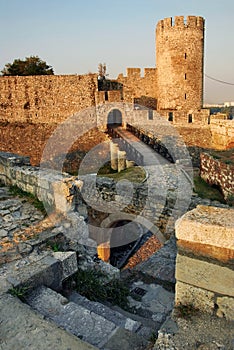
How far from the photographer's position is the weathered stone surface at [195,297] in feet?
7.52

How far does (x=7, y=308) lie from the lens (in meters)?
2.57

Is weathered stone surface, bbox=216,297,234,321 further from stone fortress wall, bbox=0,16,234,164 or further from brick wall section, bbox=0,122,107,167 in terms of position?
brick wall section, bbox=0,122,107,167

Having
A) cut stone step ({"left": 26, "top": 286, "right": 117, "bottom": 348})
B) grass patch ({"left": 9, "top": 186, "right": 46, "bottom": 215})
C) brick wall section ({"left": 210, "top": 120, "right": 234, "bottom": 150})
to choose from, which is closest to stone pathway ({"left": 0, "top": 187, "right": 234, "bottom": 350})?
cut stone step ({"left": 26, "top": 286, "right": 117, "bottom": 348})

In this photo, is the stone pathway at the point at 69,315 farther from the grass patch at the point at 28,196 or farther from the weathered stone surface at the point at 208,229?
the weathered stone surface at the point at 208,229

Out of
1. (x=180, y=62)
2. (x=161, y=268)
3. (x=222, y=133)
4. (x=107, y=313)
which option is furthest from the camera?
(x=180, y=62)

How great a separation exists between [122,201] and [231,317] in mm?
6325

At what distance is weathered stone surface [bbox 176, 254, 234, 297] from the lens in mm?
2203

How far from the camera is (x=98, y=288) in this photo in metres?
3.46

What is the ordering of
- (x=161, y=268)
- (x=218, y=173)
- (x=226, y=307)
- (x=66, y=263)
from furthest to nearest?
(x=218, y=173) < (x=161, y=268) < (x=66, y=263) < (x=226, y=307)

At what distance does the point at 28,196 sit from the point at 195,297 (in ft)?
12.6

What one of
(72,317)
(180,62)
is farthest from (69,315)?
(180,62)

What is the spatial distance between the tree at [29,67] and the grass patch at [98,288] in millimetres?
22055

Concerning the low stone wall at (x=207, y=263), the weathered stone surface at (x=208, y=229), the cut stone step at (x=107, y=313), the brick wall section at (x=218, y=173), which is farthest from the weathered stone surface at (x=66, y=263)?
the brick wall section at (x=218, y=173)

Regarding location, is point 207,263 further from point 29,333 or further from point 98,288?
point 98,288
